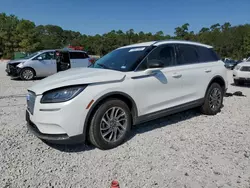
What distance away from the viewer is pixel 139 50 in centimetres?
399

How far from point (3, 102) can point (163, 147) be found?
16.1 ft

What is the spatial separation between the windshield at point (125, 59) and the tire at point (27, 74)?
7609mm

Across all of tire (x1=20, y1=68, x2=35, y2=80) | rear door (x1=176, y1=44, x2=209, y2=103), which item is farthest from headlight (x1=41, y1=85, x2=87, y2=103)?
tire (x1=20, y1=68, x2=35, y2=80)

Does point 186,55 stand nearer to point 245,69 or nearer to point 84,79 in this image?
point 84,79

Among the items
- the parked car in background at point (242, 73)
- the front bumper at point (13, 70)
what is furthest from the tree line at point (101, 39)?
the parked car in background at point (242, 73)

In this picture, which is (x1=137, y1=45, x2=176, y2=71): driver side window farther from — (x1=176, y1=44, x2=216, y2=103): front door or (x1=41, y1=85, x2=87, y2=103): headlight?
(x1=41, y1=85, x2=87, y2=103): headlight

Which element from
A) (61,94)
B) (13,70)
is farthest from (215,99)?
(13,70)

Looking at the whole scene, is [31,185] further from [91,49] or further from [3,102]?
[91,49]

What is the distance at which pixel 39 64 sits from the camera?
36.1 feet

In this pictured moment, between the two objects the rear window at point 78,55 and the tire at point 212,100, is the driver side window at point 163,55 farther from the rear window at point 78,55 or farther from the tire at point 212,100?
the rear window at point 78,55

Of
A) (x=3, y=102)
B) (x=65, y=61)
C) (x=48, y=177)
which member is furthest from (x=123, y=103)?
(x=65, y=61)

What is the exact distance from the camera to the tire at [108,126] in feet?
10.3

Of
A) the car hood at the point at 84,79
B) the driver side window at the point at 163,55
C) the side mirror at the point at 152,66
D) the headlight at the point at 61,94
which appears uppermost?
the driver side window at the point at 163,55

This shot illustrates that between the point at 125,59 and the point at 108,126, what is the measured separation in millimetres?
1339
